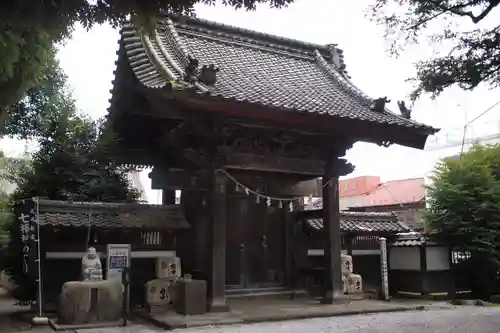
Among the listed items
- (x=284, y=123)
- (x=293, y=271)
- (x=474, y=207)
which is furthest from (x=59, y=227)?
(x=474, y=207)

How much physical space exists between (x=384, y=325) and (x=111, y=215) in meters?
5.58

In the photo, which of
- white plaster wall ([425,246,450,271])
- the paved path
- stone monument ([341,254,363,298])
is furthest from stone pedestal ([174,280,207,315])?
white plaster wall ([425,246,450,271])

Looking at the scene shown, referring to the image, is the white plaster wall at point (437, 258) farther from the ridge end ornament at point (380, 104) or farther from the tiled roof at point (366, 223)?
the ridge end ornament at point (380, 104)

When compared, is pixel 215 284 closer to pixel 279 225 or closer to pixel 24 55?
pixel 279 225

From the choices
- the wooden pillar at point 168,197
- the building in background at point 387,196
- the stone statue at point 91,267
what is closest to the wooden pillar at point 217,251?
the stone statue at point 91,267

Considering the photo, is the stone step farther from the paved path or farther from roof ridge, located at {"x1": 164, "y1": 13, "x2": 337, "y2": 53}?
roof ridge, located at {"x1": 164, "y1": 13, "x2": 337, "y2": 53}

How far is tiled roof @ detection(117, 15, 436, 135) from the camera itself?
968cm

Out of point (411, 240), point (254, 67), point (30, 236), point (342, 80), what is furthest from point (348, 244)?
point (30, 236)

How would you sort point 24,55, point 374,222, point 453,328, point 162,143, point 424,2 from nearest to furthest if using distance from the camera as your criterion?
point 24,55 < point 424,2 < point 453,328 < point 162,143 < point 374,222

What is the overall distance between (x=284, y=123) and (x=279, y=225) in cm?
324

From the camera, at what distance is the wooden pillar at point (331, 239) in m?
10.7

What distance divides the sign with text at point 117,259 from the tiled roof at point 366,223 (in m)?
4.70

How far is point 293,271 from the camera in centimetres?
1195

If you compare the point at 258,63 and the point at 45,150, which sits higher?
the point at 258,63
